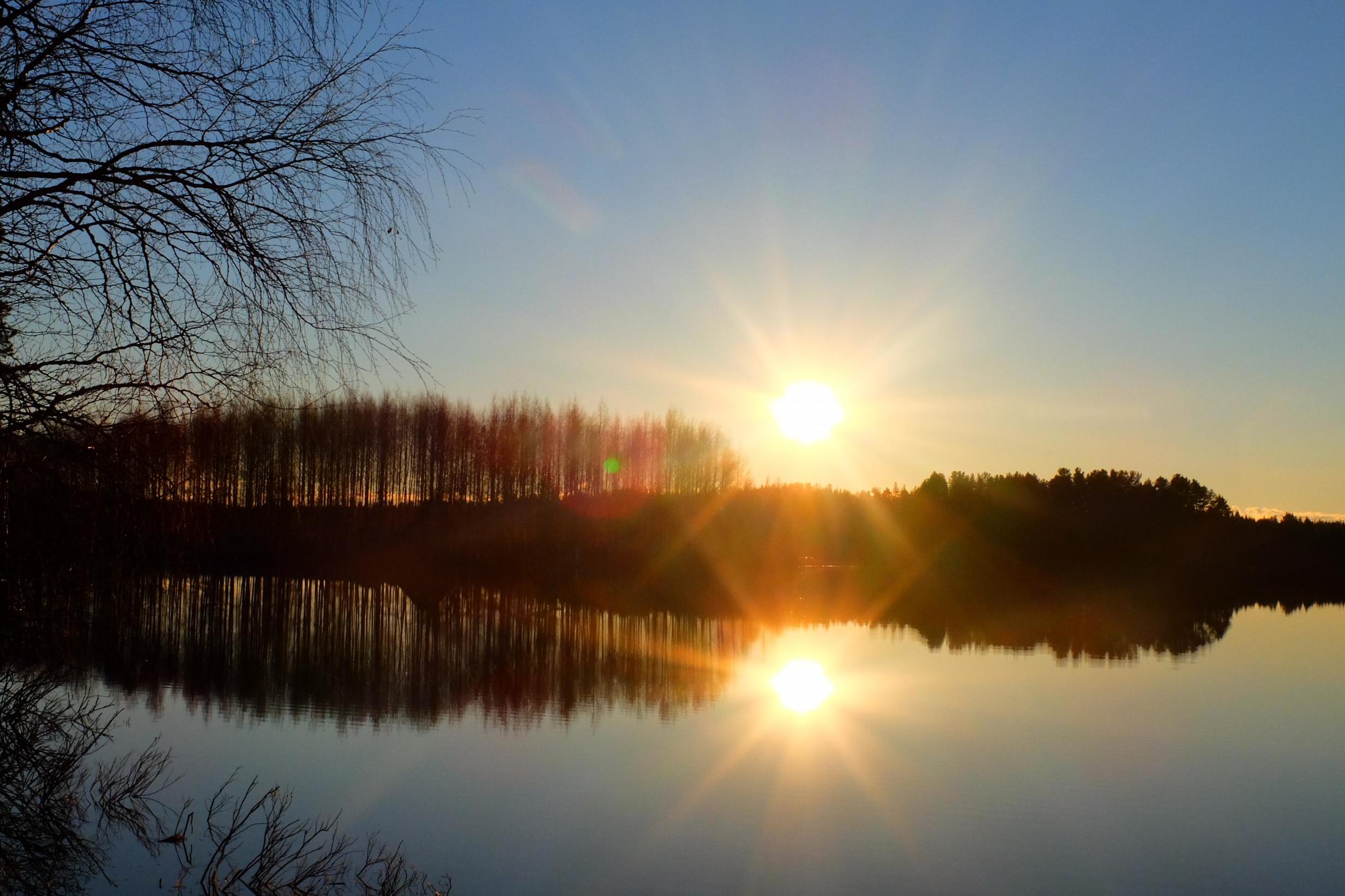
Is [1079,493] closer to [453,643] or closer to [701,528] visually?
[701,528]

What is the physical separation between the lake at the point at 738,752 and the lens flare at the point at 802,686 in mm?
88

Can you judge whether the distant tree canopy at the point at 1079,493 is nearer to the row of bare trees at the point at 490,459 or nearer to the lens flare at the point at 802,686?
the row of bare trees at the point at 490,459

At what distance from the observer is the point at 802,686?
1485 cm

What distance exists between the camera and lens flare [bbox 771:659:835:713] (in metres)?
13.5

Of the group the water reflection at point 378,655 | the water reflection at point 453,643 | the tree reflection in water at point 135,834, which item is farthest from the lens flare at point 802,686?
the tree reflection in water at point 135,834

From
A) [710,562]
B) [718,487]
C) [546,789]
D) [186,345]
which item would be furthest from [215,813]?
[718,487]

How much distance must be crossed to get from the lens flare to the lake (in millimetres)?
88

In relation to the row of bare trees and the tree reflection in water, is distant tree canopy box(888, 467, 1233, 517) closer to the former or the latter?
the row of bare trees

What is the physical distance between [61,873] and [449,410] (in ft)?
149

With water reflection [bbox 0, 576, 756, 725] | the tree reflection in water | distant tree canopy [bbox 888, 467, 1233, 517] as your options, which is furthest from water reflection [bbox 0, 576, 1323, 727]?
distant tree canopy [bbox 888, 467, 1233, 517]

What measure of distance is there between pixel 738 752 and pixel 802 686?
445 centimetres

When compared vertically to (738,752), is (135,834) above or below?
above

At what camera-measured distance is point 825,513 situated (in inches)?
2029

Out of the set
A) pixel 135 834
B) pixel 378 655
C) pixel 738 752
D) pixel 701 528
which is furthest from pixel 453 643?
pixel 701 528
